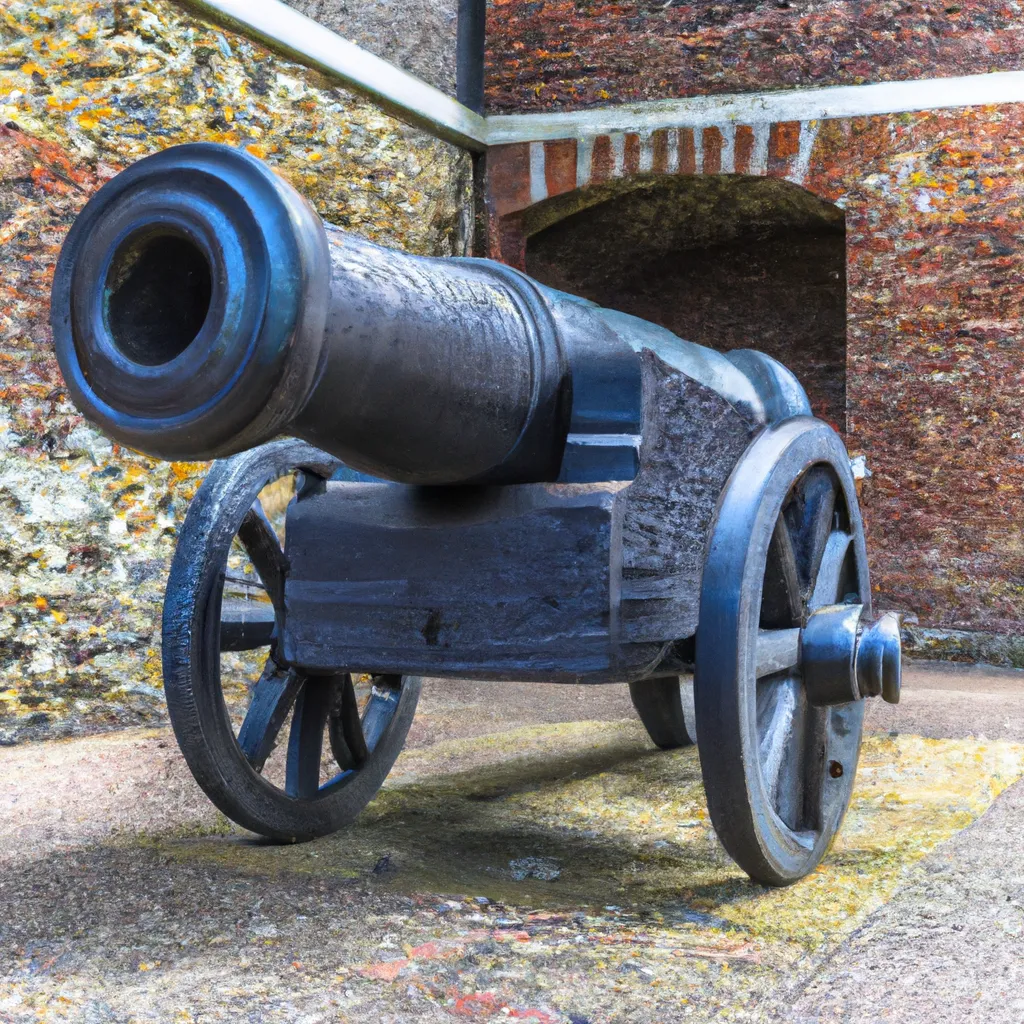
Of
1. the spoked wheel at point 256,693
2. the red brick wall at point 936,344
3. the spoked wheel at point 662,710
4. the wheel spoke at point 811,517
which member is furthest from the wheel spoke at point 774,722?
the red brick wall at point 936,344

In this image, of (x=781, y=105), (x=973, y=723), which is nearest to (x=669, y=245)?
(x=781, y=105)

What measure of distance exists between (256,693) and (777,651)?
110 centimetres

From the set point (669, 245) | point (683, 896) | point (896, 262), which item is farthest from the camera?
point (669, 245)

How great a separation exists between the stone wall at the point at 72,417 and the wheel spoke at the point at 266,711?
144 centimetres

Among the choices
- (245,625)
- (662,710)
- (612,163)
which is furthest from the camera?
(612,163)

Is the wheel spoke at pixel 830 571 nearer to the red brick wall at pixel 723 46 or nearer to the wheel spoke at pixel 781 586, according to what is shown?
the wheel spoke at pixel 781 586

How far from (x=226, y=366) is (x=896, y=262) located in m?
4.72

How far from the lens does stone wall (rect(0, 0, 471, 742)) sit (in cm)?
364

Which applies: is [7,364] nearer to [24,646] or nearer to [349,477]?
[24,646]

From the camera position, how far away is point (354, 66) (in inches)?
192

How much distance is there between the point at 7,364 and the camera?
363cm


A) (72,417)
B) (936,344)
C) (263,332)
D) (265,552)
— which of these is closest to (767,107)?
(936,344)

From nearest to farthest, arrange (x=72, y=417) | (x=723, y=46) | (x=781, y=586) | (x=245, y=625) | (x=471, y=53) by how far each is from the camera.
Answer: (x=781, y=586), (x=245, y=625), (x=72, y=417), (x=723, y=46), (x=471, y=53)

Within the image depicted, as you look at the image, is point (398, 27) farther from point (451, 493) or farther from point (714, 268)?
point (451, 493)
